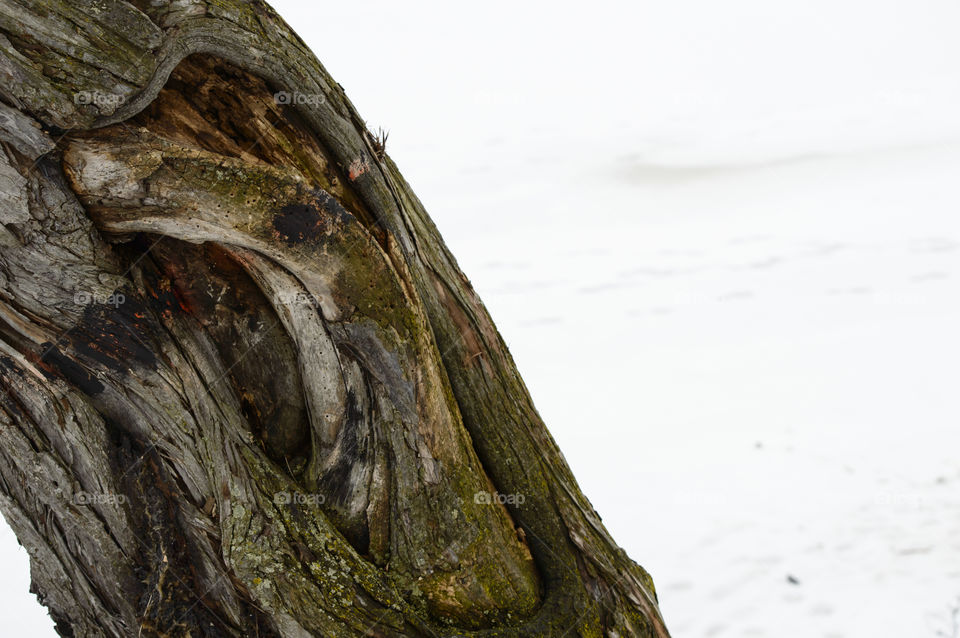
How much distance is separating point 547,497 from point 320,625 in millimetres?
698

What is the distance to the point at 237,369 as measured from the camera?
6.29 ft

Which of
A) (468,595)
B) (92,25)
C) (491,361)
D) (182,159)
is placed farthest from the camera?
(491,361)

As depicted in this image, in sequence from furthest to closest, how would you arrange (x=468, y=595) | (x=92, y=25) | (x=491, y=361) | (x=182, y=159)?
(x=491, y=361) → (x=468, y=595) → (x=182, y=159) → (x=92, y=25)

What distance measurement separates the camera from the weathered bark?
1531 millimetres

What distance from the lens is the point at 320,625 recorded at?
5.80 feet

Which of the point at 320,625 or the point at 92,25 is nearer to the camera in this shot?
the point at 92,25

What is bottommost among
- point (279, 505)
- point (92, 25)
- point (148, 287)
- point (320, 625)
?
point (320, 625)

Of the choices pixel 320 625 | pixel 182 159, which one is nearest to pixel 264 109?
pixel 182 159

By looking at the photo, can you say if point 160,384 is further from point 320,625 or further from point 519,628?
point 519,628

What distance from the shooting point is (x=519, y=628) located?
1959 mm

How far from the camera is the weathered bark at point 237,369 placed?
153 cm

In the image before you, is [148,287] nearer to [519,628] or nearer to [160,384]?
[160,384]

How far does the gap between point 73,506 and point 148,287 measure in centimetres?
53

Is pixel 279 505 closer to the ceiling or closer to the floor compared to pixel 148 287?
closer to the floor
